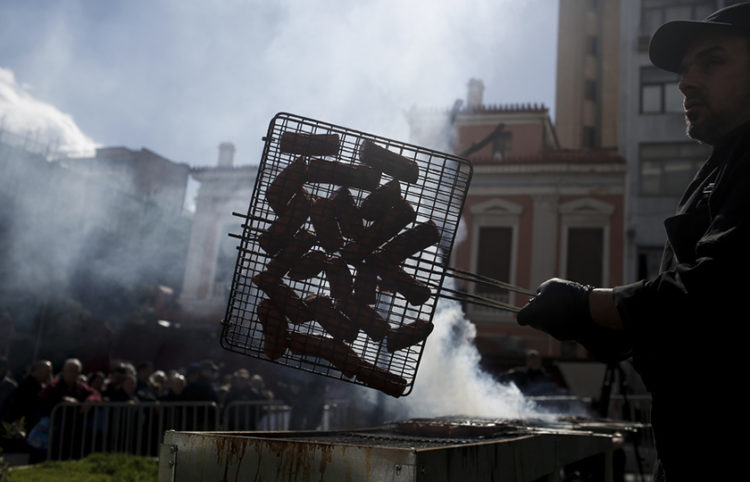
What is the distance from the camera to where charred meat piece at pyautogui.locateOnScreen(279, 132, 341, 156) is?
2.53 metres

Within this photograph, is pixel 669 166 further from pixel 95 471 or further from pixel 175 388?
pixel 95 471

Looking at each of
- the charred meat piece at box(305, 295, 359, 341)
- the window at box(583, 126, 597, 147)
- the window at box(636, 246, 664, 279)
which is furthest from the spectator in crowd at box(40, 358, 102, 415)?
the window at box(583, 126, 597, 147)

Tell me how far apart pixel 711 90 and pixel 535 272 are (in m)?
16.8

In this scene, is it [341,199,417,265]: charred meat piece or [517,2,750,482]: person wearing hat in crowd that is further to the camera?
[341,199,417,265]: charred meat piece

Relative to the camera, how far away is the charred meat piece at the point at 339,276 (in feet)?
8.02

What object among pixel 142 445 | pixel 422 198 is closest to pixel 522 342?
pixel 142 445

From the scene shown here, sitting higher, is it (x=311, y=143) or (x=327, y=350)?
(x=311, y=143)

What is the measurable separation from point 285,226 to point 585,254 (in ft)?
55.3

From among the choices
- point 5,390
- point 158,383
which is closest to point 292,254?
point 5,390

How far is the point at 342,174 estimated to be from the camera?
2486 mm

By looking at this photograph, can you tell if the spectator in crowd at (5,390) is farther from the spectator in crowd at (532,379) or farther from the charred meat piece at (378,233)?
the charred meat piece at (378,233)

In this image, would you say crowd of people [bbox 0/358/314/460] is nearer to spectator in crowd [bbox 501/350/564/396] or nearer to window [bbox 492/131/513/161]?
spectator in crowd [bbox 501/350/564/396]

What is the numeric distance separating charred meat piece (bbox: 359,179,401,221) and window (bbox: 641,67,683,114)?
18867 millimetres

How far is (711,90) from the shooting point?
197cm
